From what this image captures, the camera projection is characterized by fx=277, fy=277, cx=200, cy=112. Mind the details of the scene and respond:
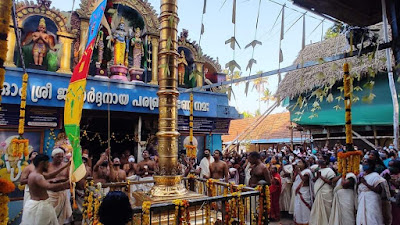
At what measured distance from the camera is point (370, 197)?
5355 mm

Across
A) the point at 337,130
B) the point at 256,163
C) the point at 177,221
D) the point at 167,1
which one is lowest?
the point at 177,221

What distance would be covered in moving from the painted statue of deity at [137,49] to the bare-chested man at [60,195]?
6.62 m

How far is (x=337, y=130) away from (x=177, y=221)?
39.0 feet

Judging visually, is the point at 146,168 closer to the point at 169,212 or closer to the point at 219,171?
the point at 219,171

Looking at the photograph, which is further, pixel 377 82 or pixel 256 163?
pixel 377 82

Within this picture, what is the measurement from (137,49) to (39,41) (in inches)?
149

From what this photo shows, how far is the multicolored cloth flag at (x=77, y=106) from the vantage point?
319cm

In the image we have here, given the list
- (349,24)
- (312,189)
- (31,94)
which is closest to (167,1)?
(349,24)

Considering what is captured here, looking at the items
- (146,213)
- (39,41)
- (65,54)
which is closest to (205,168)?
(146,213)

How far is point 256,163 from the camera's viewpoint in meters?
6.22

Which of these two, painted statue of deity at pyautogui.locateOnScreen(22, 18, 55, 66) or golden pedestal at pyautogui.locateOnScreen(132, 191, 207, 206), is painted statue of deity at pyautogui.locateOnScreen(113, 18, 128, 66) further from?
golden pedestal at pyautogui.locateOnScreen(132, 191, 207, 206)

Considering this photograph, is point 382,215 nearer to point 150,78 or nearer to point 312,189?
point 312,189

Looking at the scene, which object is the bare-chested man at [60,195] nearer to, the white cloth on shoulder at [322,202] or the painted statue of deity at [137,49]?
the white cloth on shoulder at [322,202]

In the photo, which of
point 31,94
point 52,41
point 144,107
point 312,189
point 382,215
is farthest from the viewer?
point 144,107
